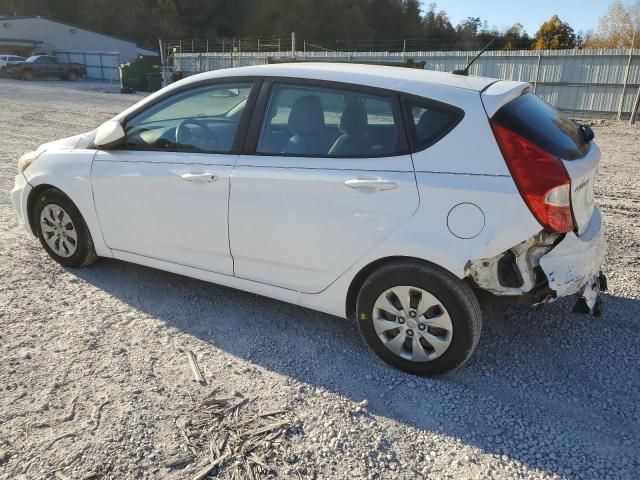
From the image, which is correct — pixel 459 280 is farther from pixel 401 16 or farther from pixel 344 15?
pixel 401 16

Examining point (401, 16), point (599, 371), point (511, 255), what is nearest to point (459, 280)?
point (511, 255)

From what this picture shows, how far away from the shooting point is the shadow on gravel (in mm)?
2619

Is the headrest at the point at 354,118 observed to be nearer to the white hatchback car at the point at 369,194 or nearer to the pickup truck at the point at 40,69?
the white hatchback car at the point at 369,194

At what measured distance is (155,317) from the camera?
373cm

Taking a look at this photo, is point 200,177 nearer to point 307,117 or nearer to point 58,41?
point 307,117

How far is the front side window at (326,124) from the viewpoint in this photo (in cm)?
302

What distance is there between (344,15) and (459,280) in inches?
3035

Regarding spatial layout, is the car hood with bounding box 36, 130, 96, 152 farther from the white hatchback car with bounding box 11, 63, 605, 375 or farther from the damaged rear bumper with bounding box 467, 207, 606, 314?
the damaged rear bumper with bounding box 467, 207, 606, 314

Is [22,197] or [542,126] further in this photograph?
[22,197]

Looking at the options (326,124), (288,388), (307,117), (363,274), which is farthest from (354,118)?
(288,388)

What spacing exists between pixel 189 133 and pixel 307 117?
92cm

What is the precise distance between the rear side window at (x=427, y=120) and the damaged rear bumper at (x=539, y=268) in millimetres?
724

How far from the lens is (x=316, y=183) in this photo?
3.06 m

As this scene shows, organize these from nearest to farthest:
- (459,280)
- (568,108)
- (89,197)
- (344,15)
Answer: (459,280), (89,197), (568,108), (344,15)
